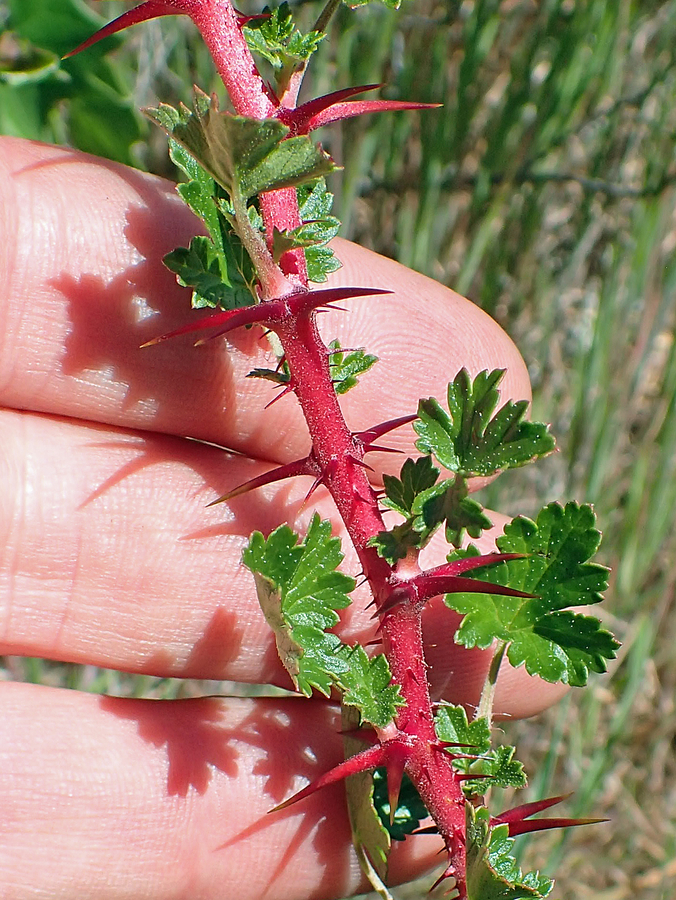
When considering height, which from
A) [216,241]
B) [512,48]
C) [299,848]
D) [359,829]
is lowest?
[299,848]

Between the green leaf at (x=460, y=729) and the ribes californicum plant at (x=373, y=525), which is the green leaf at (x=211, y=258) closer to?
the ribes californicum plant at (x=373, y=525)

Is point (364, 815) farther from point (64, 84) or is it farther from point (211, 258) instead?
point (64, 84)

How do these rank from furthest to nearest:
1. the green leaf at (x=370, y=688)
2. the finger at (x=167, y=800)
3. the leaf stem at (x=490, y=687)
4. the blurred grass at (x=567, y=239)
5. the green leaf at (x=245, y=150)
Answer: the blurred grass at (x=567, y=239) → the finger at (x=167, y=800) → the leaf stem at (x=490, y=687) → the green leaf at (x=370, y=688) → the green leaf at (x=245, y=150)

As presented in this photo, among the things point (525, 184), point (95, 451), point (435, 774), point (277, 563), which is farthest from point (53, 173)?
point (525, 184)

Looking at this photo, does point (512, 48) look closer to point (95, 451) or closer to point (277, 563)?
point (95, 451)

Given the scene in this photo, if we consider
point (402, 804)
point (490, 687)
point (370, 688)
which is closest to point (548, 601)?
point (490, 687)

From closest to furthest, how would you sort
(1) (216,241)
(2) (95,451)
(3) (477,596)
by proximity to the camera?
1. (1) (216,241)
2. (3) (477,596)
3. (2) (95,451)

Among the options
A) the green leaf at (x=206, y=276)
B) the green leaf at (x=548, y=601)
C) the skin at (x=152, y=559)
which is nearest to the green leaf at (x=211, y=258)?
the green leaf at (x=206, y=276)
